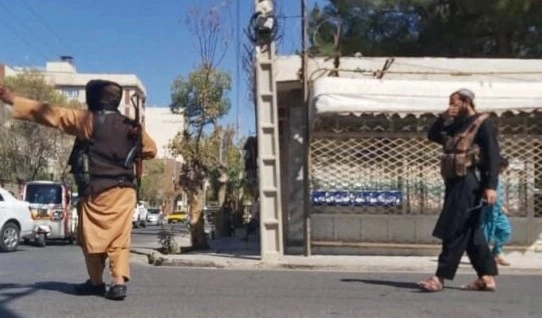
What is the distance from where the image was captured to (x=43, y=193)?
2312cm

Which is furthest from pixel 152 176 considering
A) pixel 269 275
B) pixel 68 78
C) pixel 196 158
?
pixel 269 275

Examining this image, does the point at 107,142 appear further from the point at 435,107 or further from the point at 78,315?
the point at 435,107

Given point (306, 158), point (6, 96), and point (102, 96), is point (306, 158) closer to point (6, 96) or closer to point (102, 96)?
point (102, 96)

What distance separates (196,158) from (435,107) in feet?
18.4

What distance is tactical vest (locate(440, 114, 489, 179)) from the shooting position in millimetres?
7793

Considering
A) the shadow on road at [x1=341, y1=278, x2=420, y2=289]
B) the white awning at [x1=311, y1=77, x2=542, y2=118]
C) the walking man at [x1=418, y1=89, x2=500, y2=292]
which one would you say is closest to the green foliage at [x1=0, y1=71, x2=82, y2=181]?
the white awning at [x1=311, y1=77, x2=542, y2=118]

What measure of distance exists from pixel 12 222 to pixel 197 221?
6.01m

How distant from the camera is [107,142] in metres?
6.84

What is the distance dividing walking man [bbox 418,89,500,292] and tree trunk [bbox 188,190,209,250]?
7.39 metres

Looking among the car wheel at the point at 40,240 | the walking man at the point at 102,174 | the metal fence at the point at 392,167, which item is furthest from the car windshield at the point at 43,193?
the walking man at the point at 102,174

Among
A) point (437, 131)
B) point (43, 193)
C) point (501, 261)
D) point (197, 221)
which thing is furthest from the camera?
point (43, 193)

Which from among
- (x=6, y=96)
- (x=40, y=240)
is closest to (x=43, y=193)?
(x=40, y=240)

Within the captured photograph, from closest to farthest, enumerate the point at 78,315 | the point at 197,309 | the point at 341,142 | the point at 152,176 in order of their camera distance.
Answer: the point at 78,315 → the point at 197,309 → the point at 341,142 → the point at 152,176

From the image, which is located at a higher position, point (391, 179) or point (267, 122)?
point (267, 122)
